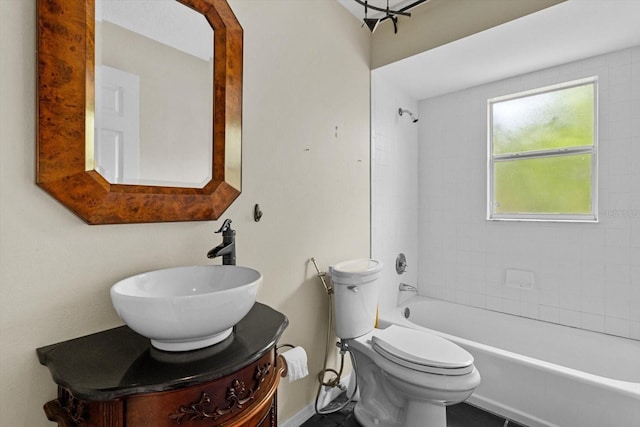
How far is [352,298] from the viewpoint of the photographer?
6.22 feet

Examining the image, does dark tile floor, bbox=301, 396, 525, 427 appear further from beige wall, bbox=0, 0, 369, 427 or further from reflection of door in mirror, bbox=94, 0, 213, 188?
reflection of door in mirror, bbox=94, 0, 213, 188

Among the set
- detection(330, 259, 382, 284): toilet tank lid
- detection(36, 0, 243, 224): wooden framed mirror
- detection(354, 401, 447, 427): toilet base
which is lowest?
detection(354, 401, 447, 427): toilet base

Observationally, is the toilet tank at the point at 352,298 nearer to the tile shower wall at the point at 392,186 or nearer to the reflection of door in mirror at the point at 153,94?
the tile shower wall at the point at 392,186

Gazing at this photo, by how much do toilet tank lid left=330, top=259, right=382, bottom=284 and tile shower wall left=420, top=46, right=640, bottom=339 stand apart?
117 centimetres

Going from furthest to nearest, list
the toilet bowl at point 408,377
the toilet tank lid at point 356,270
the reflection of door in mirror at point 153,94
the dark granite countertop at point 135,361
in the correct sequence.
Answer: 1. the toilet tank lid at point 356,270
2. the toilet bowl at point 408,377
3. the reflection of door in mirror at point 153,94
4. the dark granite countertop at point 135,361

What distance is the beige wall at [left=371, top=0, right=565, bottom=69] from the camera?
6.00ft

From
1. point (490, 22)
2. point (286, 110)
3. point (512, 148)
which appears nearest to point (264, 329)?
point (286, 110)

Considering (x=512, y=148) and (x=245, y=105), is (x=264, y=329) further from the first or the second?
(x=512, y=148)

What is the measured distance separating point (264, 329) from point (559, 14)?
7.14ft

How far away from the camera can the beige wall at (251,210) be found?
0.92 m

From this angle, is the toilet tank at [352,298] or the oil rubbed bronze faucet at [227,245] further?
the toilet tank at [352,298]

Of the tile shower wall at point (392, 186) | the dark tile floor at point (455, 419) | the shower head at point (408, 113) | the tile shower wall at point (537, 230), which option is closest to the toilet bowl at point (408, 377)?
the dark tile floor at point (455, 419)

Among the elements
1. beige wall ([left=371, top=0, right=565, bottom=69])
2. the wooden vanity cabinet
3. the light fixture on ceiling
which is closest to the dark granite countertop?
the wooden vanity cabinet

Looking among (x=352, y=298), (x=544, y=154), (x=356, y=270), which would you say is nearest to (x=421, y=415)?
(x=352, y=298)
